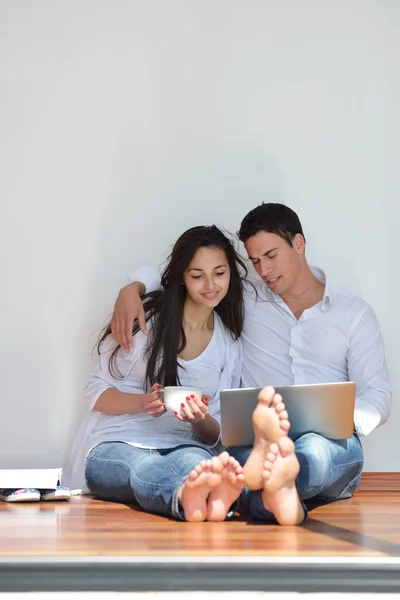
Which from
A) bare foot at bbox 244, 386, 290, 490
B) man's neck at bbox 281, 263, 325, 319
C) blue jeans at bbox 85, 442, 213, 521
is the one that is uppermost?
man's neck at bbox 281, 263, 325, 319

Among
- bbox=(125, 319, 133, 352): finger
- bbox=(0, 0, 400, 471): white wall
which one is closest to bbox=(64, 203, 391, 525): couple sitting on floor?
bbox=(125, 319, 133, 352): finger

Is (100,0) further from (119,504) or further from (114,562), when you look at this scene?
(114,562)

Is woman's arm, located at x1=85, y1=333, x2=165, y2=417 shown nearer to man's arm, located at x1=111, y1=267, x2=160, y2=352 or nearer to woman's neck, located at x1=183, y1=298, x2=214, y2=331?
man's arm, located at x1=111, y1=267, x2=160, y2=352

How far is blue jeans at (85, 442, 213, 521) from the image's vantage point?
2.43m

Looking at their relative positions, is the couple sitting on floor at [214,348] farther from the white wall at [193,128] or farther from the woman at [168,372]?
the white wall at [193,128]

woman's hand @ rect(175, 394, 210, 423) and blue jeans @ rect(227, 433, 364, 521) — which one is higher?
woman's hand @ rect(175, 394, 210, 423)

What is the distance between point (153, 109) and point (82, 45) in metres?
0.43

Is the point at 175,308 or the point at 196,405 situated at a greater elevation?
the point at 175,308

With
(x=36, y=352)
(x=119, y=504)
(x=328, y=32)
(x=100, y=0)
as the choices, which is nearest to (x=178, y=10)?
(x=100, y=0)

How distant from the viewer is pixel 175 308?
10.3 ft

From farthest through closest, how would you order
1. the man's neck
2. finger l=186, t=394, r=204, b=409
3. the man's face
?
the man's neck → the man's face → finger l=186, t=394, r=204, b=409

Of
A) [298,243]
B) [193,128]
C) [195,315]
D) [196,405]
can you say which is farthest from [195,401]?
[193,128]

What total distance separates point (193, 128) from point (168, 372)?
123 cm

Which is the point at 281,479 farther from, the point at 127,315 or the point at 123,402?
the point at 127,315
